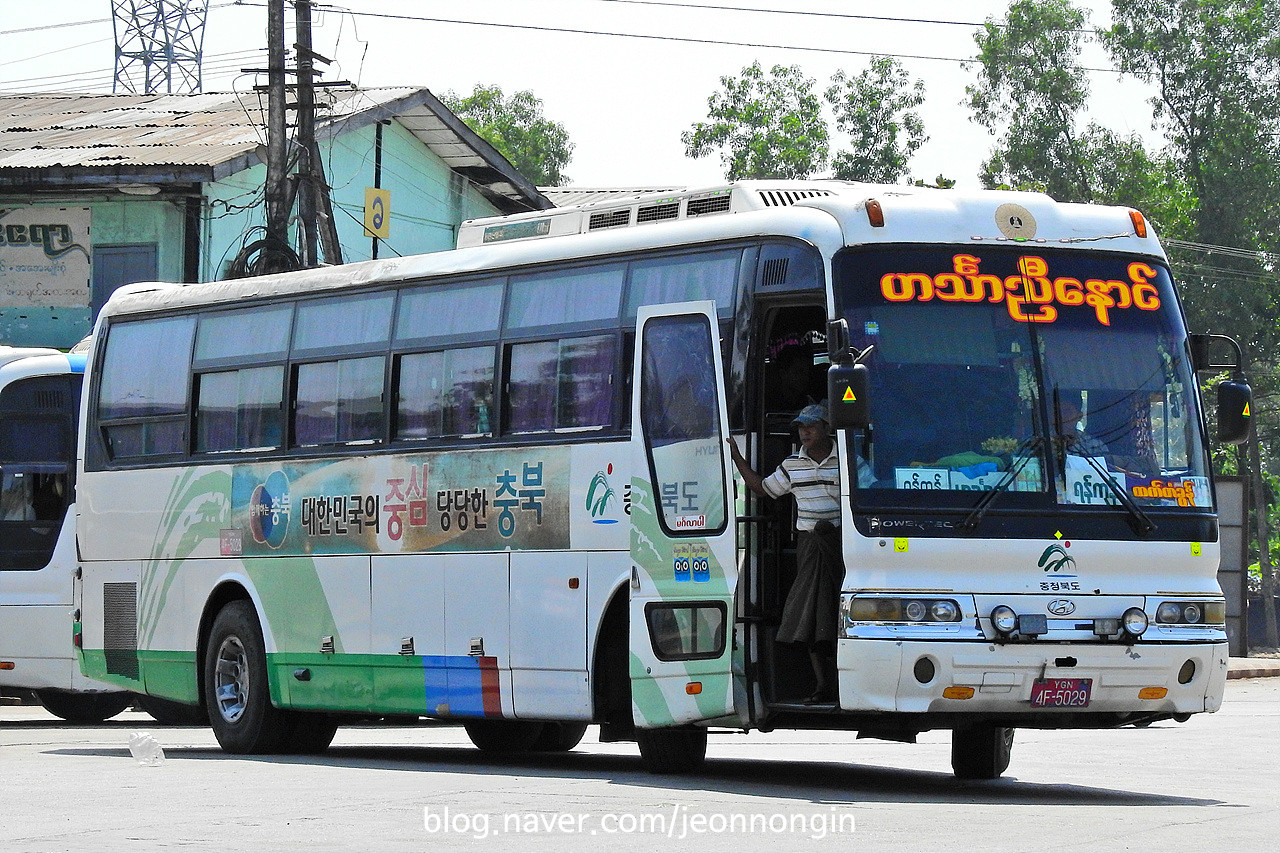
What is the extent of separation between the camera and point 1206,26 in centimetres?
5303

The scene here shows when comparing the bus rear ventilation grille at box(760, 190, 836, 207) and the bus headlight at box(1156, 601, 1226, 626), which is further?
the bus rear ventilation grille at box(760, 190, 836, 207)

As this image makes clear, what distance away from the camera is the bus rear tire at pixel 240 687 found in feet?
49.4

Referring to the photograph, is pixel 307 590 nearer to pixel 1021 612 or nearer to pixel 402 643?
pixel 402 643

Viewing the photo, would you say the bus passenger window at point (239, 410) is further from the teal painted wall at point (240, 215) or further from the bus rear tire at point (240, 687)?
the teal painted wall at point (240, 215)

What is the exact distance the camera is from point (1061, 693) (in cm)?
1086

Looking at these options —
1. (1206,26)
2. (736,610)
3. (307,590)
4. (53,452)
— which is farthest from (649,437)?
(1206,26)

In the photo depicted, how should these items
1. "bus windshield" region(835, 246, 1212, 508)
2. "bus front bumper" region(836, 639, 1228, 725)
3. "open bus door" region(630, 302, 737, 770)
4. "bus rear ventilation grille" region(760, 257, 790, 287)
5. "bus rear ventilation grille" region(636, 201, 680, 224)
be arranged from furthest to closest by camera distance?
"bus rear ventilation grille" region(636, 201, 680, 224) < "open bus door" region(630, 302, 737, 770) < "bus rear ventilation grille" region(760, 257, 790, 287) < "bus windshield" region(835, 246, 1212, 508) < "bus front bumper" region(836, 639, 1228, 725)

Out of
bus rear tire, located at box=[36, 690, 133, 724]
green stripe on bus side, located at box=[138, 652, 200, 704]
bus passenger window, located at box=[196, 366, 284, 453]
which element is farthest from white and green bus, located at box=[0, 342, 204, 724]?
bus passenger window, located at box=[196, 366, 284, 453]

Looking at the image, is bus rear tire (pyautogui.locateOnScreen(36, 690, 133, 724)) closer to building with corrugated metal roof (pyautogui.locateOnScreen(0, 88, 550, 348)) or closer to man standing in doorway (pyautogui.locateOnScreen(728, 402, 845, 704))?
building with corrugated metal roof (pyautogui.locateOnScreen(0, 88, 550, 348))

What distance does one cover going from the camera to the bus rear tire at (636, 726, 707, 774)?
12180 millimetres

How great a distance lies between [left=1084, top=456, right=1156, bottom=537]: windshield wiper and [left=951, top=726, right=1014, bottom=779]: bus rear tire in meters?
1.91

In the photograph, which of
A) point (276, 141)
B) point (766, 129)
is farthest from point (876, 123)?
point (276, 141)

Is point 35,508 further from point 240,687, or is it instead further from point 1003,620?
point 1003,620

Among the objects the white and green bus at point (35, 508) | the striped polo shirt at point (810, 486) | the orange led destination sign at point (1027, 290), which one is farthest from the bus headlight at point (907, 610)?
the white and green bus at point (35, 508)
